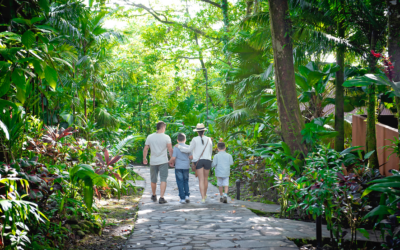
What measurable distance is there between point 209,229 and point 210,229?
0.02 metres

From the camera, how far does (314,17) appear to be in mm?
7730

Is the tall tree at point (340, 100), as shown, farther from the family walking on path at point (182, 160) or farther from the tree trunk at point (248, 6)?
the tree trunk at point (248, 6)

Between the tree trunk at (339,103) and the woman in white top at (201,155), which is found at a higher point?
the tree trunk at (339,103)

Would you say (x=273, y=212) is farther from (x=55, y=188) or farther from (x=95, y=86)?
(x=95, y=86)

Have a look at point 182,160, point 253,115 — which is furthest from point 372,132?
point 253,115

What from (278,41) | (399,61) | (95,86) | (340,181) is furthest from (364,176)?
(95,86)

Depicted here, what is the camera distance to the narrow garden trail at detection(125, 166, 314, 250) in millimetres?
4648

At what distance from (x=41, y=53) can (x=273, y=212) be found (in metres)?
5.64

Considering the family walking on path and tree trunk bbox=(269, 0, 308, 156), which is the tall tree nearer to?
tree trunk bbox=(269, 0, 308, 156)

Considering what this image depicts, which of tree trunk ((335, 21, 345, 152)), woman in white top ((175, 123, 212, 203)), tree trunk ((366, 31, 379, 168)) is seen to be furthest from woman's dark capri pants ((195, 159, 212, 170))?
tree trunk ((366, 31, 379, 168))

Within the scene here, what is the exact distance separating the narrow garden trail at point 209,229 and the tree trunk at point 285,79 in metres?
1.91

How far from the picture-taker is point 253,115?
12.0 m

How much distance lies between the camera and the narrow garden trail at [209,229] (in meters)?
4.65

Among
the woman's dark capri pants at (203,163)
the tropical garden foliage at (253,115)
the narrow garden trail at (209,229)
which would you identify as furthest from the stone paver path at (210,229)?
the woman's dark capri pants at (203,163)
